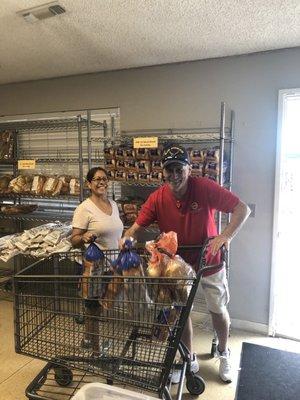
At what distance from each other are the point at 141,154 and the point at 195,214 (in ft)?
3.44

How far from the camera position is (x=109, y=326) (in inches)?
57.7

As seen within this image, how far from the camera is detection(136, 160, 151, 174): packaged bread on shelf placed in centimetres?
283

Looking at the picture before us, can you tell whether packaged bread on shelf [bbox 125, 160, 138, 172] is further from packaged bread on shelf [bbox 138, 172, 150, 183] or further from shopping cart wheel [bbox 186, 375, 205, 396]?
shopping cart wheel [bbox 186, 375, 205, 396]

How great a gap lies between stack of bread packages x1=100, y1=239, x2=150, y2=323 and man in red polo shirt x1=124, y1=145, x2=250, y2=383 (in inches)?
19.1

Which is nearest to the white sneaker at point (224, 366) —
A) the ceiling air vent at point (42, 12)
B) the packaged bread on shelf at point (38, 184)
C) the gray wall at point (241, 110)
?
the gray wall at point (241, 110)

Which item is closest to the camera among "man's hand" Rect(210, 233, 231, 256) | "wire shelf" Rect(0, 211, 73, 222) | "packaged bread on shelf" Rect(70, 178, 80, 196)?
"man's hand" Rect(210, 233, 231, 256)

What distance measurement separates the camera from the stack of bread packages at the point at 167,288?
136 cm

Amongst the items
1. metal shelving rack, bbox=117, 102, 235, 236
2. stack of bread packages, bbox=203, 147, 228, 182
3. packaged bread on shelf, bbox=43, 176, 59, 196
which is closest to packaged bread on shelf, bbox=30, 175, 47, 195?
packaged bread on shelf, bbox=43, 176, 59, 196

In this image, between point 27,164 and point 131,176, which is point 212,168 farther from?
point 27,164

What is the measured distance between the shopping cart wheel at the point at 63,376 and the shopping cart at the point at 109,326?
22.3 inches

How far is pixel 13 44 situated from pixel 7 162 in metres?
1.57

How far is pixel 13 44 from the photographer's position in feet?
8.38

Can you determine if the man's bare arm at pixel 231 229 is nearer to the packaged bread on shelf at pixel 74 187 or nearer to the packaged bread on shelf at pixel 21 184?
the packaged bread on shelf at pixel 74 187

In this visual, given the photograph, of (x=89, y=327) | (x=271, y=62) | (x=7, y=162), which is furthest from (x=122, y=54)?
(x=89, y=327)
